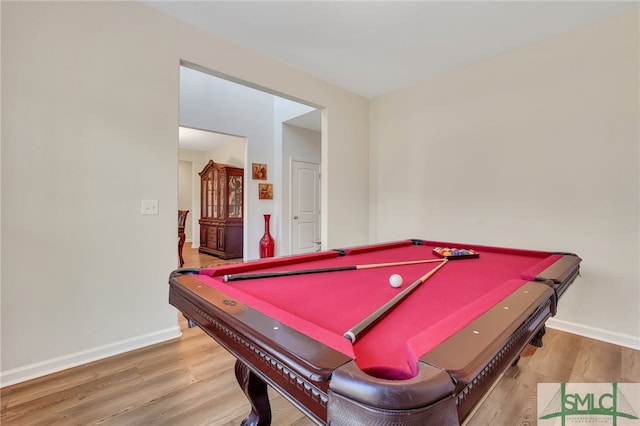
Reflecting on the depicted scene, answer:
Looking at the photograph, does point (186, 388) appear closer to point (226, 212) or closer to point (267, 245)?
point (267, 245)

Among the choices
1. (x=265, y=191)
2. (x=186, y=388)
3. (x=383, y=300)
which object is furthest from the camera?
Result: (x=265, y=191)

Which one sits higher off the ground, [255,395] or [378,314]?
[378,314]

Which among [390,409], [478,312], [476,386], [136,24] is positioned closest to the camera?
[390,409]

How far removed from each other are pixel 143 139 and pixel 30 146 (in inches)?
24.0

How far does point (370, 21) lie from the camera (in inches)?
91.1

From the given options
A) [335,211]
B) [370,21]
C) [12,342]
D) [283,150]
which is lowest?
[12,342]

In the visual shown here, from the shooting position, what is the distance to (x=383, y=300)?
3.51 ft

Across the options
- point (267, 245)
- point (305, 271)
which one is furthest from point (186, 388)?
point (267, 245)

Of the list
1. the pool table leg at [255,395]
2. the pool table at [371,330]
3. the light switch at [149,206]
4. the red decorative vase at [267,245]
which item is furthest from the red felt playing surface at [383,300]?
the red decorative vase at [267,245]

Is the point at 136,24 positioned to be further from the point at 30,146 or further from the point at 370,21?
the point at 370,21

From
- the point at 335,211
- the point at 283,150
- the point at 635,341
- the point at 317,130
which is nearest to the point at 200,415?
the point at 335,211

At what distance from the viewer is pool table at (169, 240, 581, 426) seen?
19.8 inches

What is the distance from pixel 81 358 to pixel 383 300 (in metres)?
2.08

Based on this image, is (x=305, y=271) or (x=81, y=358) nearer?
(x=305, y=271)
